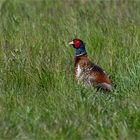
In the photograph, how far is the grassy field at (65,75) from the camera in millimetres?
5121

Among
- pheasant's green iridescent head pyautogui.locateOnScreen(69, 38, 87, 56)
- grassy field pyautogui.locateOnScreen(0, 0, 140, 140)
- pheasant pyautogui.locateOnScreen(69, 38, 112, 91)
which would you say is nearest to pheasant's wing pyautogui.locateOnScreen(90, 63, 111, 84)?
pheasant pyautogui.locateOnScreen(69, 38, 112, 91)

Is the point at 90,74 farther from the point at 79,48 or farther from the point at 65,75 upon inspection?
the point at 79,48

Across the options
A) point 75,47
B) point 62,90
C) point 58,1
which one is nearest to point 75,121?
point 62,90

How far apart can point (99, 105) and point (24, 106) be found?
63 cm

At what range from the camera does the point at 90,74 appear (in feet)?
20.8

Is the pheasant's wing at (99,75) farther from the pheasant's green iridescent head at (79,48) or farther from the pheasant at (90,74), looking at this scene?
the pheasant's green iridescent head at (79,48)

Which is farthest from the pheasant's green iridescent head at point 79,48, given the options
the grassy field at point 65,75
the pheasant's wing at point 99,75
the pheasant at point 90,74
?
the pheasant's wing at point 99,75

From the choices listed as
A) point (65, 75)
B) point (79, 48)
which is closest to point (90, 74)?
point (65, 75)

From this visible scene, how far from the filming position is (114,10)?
9.55 meters

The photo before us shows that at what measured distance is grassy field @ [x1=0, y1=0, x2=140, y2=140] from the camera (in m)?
5.12

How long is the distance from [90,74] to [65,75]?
24 cm

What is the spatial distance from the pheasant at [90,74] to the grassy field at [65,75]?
0.10 m

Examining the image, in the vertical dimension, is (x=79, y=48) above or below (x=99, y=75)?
above

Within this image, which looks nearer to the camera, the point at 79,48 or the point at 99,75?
the point at 99,75
